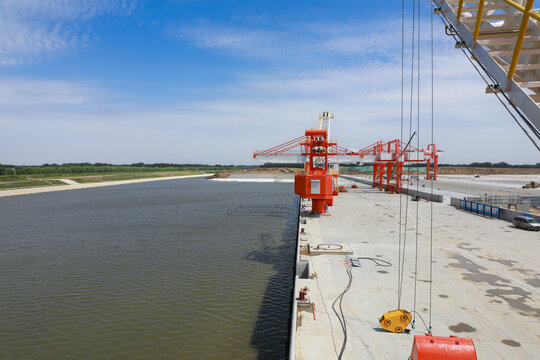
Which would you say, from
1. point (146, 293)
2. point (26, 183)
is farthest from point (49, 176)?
point (146, 293)

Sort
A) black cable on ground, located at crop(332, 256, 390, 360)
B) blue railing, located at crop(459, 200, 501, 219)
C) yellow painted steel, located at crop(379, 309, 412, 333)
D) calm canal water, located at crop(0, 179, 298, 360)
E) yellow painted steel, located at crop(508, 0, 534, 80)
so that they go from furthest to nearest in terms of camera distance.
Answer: blue railing, located at crop(459, 200, 501, 219) → calm canal water, located at crop(0, 179, 298, 360) → yellow painted steel, located at crop(379, 309, 412, 333) → black cable on ground, located at crop(332, 256, 390, 360) → yellow painted steel, located at crop(508, 0, 534, 80)

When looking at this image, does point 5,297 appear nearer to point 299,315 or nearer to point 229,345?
point 229,345

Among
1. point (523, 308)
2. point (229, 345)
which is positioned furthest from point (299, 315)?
point (523, 308)

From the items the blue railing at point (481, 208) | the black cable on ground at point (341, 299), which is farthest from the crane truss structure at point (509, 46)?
the blue railing at point (481, 208)

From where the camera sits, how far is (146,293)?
1816cm

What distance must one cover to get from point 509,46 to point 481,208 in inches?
1415

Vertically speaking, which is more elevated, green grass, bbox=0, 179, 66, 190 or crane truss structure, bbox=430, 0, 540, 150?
crane truss structure, bbox=430, 0, 540, 150

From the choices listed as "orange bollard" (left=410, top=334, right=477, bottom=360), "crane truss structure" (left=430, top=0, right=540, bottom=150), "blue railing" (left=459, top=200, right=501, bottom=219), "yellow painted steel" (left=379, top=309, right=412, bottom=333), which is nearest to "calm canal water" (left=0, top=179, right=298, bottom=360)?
"yellow painted steel" (left=379, top=309, right=412, bottom=333)

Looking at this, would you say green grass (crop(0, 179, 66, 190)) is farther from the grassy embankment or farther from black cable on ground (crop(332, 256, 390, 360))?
black cable on ground (crop(332, 256, 390, 360))

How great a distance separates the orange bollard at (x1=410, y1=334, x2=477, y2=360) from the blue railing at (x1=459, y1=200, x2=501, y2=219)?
34.7 meters

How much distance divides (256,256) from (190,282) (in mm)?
6730

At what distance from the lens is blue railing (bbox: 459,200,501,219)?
35.7 m

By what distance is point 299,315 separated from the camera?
40.0 feet

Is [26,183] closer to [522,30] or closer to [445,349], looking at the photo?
[445,349]
